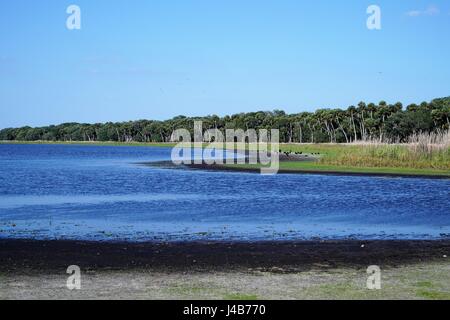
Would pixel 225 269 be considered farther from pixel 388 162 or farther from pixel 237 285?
pixel 388 162

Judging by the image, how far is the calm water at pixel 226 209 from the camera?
2088cm

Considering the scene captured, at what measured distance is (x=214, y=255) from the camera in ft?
53.4

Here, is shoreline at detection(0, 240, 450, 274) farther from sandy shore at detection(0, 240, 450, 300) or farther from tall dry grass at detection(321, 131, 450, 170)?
tall dry grass at detection(321, 131, 450, 170)

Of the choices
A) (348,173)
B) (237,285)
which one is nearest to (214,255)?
(237,285)

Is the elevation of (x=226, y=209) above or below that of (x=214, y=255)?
below

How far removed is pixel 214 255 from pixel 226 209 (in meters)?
11.7

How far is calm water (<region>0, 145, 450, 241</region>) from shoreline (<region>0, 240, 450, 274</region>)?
59.2 inches

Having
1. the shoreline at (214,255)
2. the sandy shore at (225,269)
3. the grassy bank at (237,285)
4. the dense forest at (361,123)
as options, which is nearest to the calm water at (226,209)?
the shoreline at (214,255)

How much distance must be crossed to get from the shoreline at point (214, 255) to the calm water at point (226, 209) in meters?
1.50

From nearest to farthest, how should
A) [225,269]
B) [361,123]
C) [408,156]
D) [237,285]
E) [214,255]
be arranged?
[237,285] < [225,269] < [214,255] < [408,156] < [361,123]

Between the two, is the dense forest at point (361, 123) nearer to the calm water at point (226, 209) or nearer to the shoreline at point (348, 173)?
the shoreline at point (348, 173)
